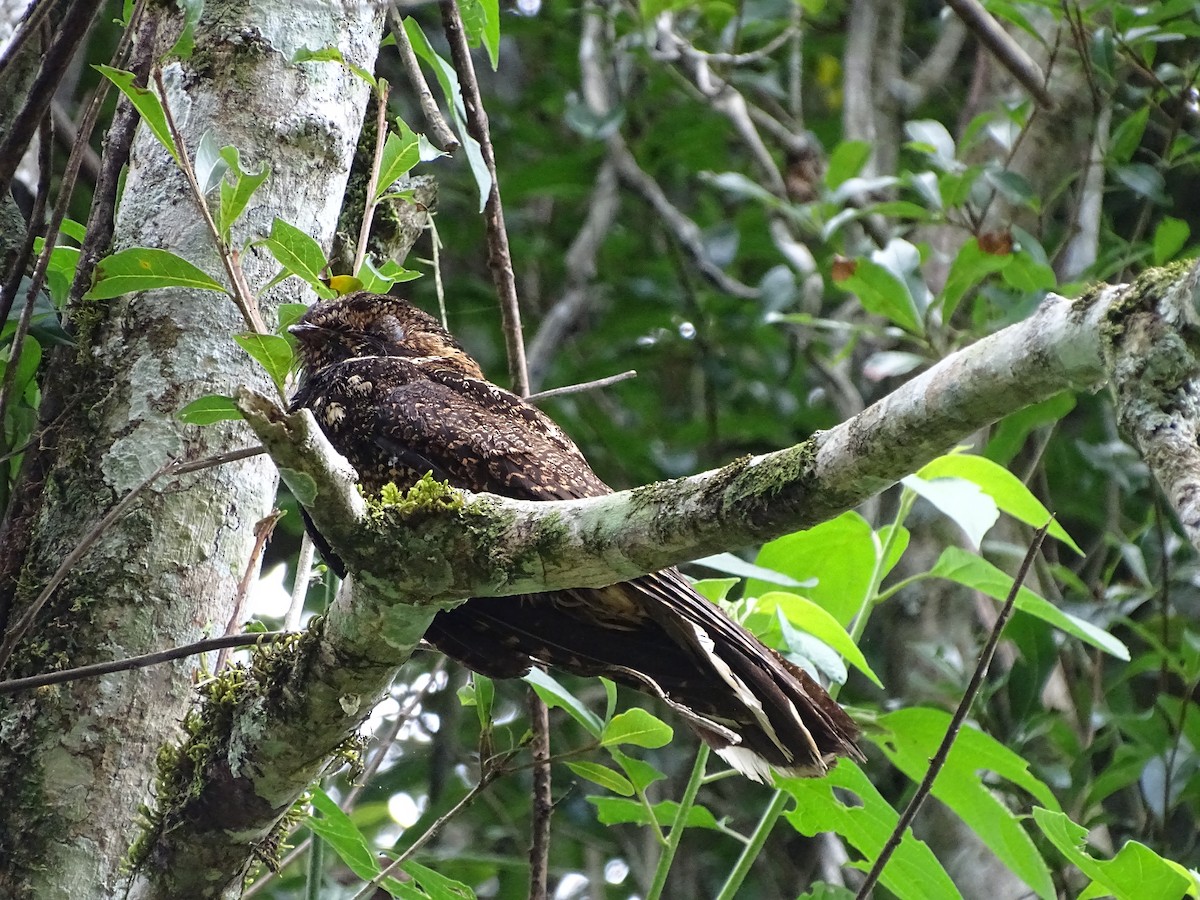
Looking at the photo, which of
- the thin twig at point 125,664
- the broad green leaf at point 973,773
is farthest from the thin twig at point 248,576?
the broad green leaf at point 973,773

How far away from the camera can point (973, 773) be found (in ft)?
8.48

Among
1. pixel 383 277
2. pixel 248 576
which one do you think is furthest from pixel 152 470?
pixel 383 277

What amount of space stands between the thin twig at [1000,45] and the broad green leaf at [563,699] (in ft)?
7.88

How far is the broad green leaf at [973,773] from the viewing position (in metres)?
2.52

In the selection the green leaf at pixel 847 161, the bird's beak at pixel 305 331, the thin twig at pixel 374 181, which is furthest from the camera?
the green leaf at pixel 847 161

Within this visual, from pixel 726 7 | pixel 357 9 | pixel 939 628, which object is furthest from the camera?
pixel 726 7

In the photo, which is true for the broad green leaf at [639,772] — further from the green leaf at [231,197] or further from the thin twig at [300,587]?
the green leaf at [231,197]

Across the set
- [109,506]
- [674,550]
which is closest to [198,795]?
[109,506]

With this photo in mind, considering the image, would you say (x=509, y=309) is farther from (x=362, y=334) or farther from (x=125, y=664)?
(x=125, y=664)

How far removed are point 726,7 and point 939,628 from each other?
Answer: 2.32 metres

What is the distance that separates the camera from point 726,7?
4.79 metres

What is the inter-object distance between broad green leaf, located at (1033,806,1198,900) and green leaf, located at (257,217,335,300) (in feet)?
4.67

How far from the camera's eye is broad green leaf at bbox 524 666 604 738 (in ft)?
7.82

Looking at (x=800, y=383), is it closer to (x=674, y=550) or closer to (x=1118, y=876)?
(x=1118, y=876)
